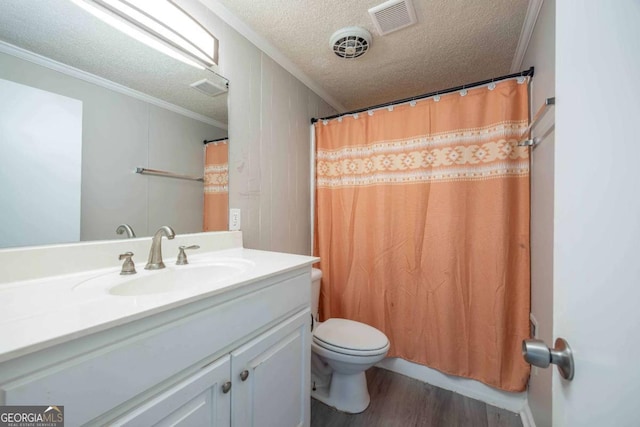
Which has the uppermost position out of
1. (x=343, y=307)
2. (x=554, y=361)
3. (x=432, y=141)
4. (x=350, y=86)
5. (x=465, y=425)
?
(x=350, y=86)

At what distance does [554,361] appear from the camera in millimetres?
398

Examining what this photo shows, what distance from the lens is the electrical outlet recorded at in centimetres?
134

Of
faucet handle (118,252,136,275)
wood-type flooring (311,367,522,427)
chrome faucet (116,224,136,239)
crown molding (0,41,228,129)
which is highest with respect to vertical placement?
crown molding (0,41,228,129)

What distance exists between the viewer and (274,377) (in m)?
0.88

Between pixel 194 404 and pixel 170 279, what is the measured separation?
448mm

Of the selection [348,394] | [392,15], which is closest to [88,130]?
[392,15]

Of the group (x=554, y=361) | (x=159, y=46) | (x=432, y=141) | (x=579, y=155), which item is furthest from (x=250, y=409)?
(x=432, y=141)

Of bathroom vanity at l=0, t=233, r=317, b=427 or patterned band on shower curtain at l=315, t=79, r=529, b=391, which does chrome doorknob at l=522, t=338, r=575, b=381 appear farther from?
patterned band on shower curtain at l=315, t=79, r=529, b=391

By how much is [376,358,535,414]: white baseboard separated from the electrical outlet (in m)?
1.46

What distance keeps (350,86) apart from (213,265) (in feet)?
5.83

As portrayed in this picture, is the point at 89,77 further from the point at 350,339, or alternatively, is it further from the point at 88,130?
the point at 350,339

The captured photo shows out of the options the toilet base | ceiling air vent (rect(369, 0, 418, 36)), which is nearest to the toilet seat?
the toilet base

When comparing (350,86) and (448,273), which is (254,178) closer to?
(350,86)

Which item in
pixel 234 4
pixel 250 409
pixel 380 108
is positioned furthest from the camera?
pixel 380 108
